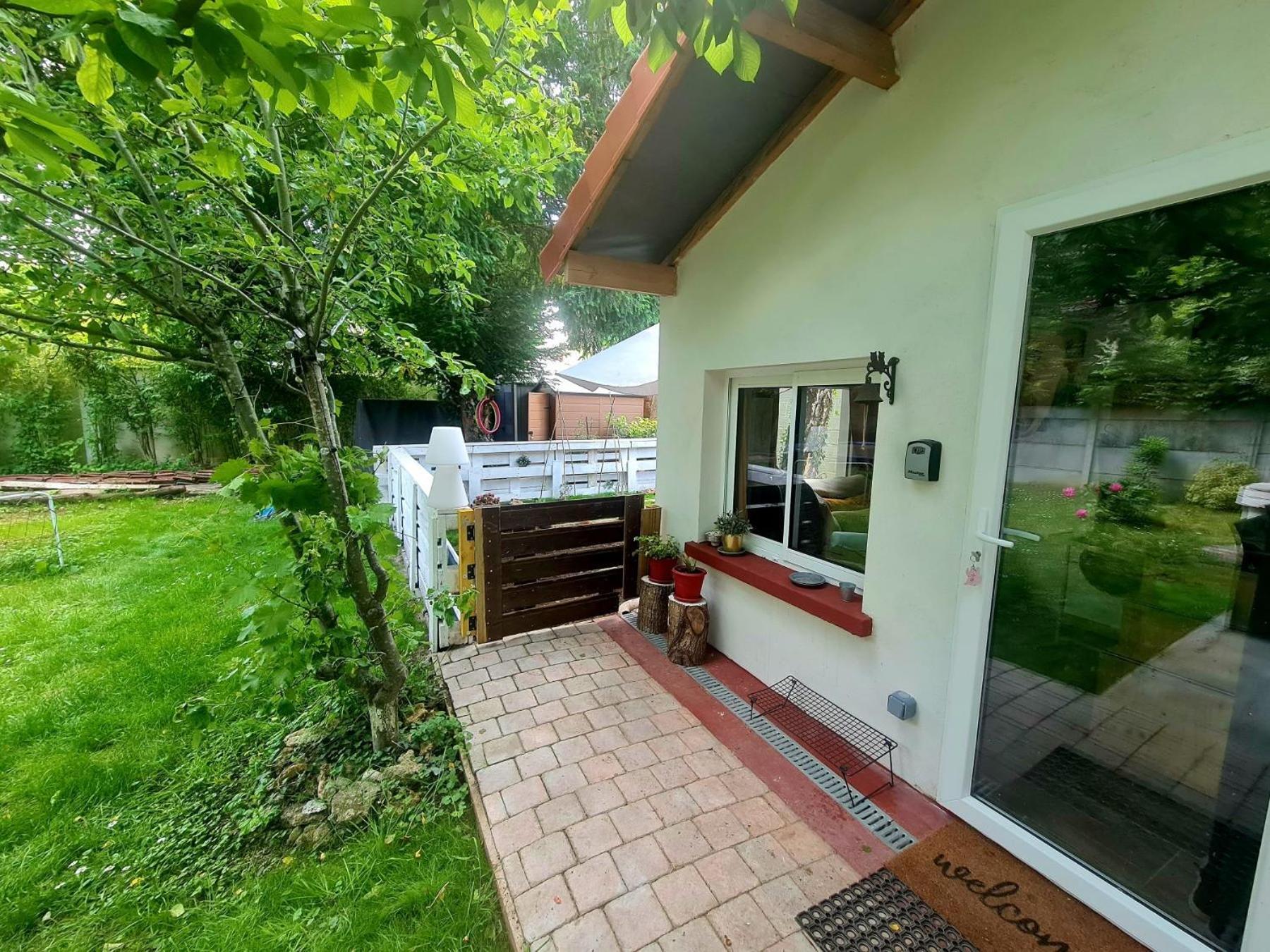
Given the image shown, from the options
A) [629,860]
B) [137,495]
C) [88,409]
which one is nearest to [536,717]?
[629,860]

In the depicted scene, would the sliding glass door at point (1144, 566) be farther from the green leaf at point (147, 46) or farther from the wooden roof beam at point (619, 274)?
the green leaf at point (147, 46)

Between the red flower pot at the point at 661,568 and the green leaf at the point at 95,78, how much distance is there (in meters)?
3.39

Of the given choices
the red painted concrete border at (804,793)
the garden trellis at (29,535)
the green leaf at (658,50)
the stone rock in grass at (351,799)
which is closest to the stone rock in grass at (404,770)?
the stone rock in grass at (351,799)

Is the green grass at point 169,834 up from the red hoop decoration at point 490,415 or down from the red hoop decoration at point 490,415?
down

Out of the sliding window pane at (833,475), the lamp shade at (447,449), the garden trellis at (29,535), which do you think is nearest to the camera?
the sliding window pane at (833,475)

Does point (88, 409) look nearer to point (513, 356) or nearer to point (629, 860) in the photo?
point (513, 356)

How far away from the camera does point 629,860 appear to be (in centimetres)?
193

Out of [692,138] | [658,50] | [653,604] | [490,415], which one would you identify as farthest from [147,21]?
[490,415]

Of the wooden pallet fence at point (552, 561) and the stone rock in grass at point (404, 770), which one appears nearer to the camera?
the stone rock in grass at point (404, 770)

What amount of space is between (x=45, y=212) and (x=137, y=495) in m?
8.64

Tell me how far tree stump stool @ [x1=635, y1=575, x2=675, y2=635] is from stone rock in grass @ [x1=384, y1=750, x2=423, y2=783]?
6.03 ft

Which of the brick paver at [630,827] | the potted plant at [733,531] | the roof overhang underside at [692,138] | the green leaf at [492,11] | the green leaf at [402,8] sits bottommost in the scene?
the brick paver at [630,827]

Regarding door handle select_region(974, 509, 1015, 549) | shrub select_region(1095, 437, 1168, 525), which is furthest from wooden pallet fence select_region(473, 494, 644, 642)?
shrub select_region(1095, 437, 1168, 525)

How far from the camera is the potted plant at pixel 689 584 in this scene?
347 cm
